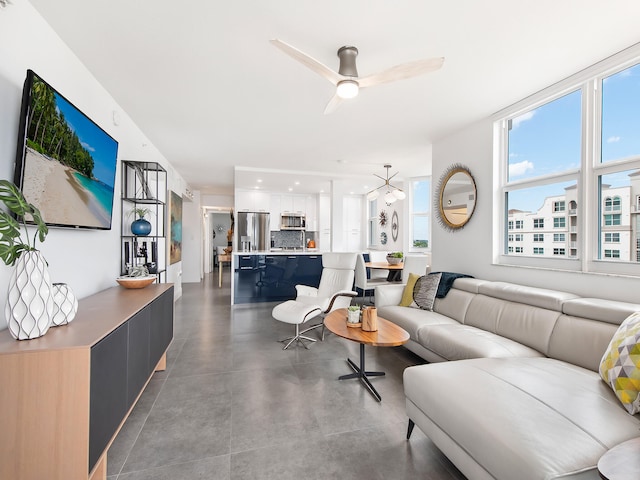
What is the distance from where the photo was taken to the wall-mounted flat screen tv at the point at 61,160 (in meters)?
1.59

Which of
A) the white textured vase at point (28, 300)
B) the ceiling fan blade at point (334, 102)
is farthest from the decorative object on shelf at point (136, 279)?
the ceiling fan blade at point (334, 102)

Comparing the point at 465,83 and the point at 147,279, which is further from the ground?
the point at 465,83

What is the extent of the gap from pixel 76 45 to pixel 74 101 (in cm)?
39

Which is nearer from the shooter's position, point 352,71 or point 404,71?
point 404,71

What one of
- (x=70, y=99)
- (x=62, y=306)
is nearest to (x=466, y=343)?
(x=62, y=306)

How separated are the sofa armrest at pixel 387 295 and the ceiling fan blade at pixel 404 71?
2.50 meters

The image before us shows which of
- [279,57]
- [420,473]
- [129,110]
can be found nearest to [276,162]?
[129,110]

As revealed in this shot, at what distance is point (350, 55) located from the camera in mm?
2133

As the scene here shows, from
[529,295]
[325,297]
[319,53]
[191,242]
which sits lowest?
[325,297]

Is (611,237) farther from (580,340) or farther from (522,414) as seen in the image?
(522,414)

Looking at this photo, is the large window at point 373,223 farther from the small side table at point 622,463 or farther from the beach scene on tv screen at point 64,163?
the small side table at point 622,463

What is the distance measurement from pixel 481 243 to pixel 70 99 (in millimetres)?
4205

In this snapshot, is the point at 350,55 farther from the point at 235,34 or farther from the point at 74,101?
the point at 74,101

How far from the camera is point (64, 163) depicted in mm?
1926
